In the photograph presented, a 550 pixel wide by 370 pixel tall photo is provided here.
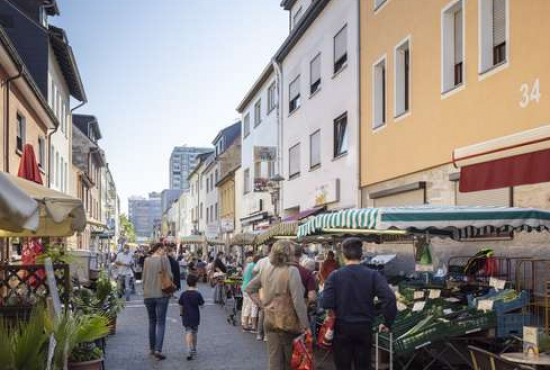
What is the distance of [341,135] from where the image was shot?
19297 millimetres

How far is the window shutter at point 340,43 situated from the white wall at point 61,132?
12233 millimetres

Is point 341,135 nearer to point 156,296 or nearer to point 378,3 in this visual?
point 378,3

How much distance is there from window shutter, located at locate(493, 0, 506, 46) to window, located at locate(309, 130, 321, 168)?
34.7ft

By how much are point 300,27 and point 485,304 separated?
17.0m

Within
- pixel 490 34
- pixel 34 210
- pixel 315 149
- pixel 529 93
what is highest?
pixel 490 34

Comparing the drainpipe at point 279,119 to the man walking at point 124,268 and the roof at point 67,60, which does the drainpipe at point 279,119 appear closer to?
the man walking at point 124,268

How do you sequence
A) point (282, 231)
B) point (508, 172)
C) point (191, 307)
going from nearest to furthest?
point (508, 172) → point (191, 307) → point (282, 231)

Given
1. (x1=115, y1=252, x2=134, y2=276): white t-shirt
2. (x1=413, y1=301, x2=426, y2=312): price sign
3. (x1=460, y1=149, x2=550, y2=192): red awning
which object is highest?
(x1=460, y1=149, x2=550, y2=192): red awning

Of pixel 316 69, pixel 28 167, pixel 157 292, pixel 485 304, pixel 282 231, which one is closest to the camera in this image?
pixel 485 304

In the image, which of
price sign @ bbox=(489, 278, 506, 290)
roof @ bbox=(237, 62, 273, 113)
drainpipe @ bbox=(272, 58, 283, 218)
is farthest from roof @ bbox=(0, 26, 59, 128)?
price sign @ bbox=(489, 278, 506, 290)

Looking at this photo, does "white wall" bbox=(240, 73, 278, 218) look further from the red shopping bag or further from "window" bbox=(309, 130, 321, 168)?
the red shopping bag

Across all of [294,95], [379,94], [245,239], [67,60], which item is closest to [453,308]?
[379,94]

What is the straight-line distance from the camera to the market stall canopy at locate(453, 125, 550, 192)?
6484 mm

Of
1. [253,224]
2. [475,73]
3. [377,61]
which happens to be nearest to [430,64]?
[475,73]
